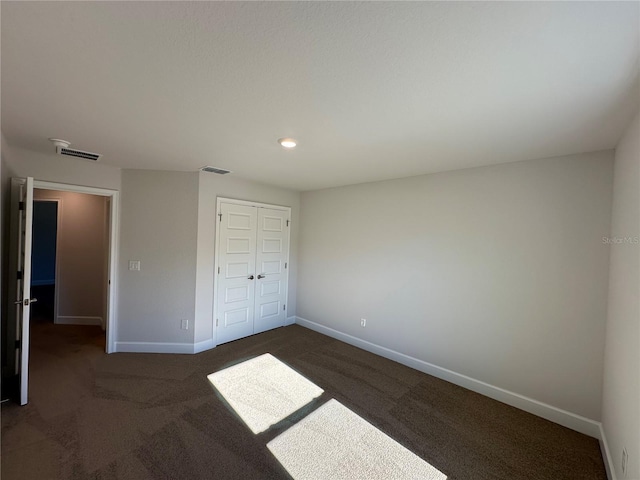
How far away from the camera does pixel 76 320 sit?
15.0ft

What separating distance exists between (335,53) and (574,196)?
260 cm

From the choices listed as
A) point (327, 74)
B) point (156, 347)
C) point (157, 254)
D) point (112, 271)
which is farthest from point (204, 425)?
point (327, 74)

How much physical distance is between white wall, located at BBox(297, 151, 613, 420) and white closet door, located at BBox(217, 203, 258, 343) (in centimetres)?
158

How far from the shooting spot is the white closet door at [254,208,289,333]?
14.6 feet

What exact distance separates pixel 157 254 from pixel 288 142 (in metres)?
2.53

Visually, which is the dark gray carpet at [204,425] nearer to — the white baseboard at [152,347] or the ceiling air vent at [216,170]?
the white baseboard at [152,347]

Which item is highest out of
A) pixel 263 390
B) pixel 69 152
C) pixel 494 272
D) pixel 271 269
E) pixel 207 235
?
pixel 69 152

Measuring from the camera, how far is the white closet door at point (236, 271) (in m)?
3.93

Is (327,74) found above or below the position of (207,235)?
above

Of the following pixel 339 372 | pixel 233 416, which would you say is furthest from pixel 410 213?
pixel 233 416

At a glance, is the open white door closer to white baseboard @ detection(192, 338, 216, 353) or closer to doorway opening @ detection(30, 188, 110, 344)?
white baseboard @ detection(192, 338, 216, 353)

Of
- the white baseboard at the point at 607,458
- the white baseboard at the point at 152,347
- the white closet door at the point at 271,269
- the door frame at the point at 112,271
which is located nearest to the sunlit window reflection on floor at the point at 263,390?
the white baseboard at the point at 152,347

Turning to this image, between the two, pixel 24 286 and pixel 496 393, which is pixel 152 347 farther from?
pixel 496 393

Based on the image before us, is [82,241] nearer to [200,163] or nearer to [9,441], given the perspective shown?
[200,163]
